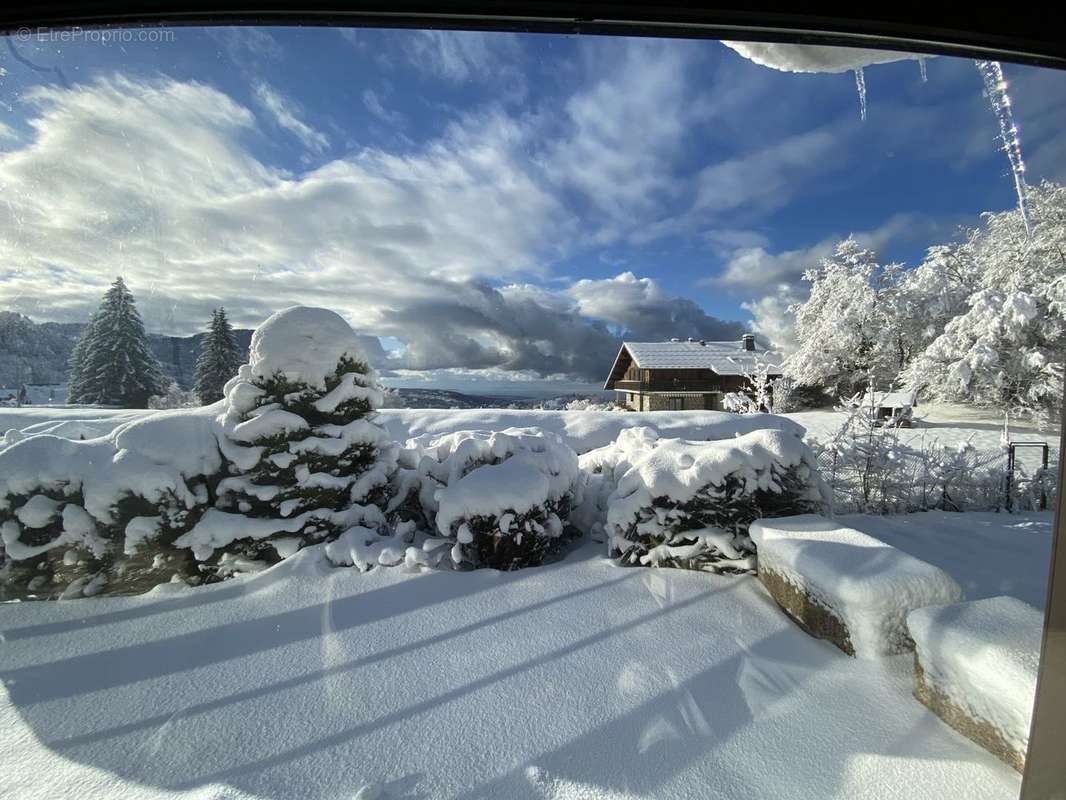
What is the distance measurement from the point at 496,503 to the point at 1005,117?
3.11m

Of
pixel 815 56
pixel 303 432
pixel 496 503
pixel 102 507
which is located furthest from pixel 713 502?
pixel 102 507

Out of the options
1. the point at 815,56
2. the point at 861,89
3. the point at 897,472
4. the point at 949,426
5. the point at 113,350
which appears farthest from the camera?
the point at 897,472

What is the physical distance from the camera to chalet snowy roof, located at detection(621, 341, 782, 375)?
2527mm

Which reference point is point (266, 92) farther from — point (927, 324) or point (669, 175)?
point (927, 324)

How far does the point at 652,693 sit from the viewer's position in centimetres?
157

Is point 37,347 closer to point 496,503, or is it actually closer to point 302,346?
point 302,346

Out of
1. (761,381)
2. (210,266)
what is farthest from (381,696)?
(761,381)

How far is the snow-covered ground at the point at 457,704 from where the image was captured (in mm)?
1199

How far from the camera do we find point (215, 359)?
194 cm

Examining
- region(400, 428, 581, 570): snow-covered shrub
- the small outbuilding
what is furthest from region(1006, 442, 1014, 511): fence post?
region(400, 428, 581, 570): snow-covered shrub

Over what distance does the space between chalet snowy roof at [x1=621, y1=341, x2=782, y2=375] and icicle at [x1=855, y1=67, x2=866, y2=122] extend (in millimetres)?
1358

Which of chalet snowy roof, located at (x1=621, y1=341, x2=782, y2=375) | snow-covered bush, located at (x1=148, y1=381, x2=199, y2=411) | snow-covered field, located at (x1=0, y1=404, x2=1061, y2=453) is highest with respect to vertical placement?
chalet snowy roof, located at (x1=621, y1=341, x2=782, y2=375)

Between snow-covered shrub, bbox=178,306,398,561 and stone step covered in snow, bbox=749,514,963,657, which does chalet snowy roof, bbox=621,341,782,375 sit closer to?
stone step covered in snow, bbox=749,514,963,657

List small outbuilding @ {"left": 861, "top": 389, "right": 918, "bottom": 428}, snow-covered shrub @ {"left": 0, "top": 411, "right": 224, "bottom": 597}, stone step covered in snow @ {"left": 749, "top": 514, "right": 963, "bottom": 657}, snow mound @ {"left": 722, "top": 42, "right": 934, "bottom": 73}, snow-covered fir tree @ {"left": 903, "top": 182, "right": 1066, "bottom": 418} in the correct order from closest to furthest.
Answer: snow mound @ {"left": 722, "top": 42, "right": 934, "bottom": 73} → snow-covered fir tree @ {"left": 903, "top": 182, "right": 1066, "bottom": 418} → stone step covered in snow @ {"left": 749, "top": 514, "right": 963, "bottom": 657} → snow-covered shrub @ {"left": 0, "top": 411, "right": 224, "bottom": 597} → small outbuilding @ {"left": 861, "top": 389, "right": 918, "bottom": 428}
